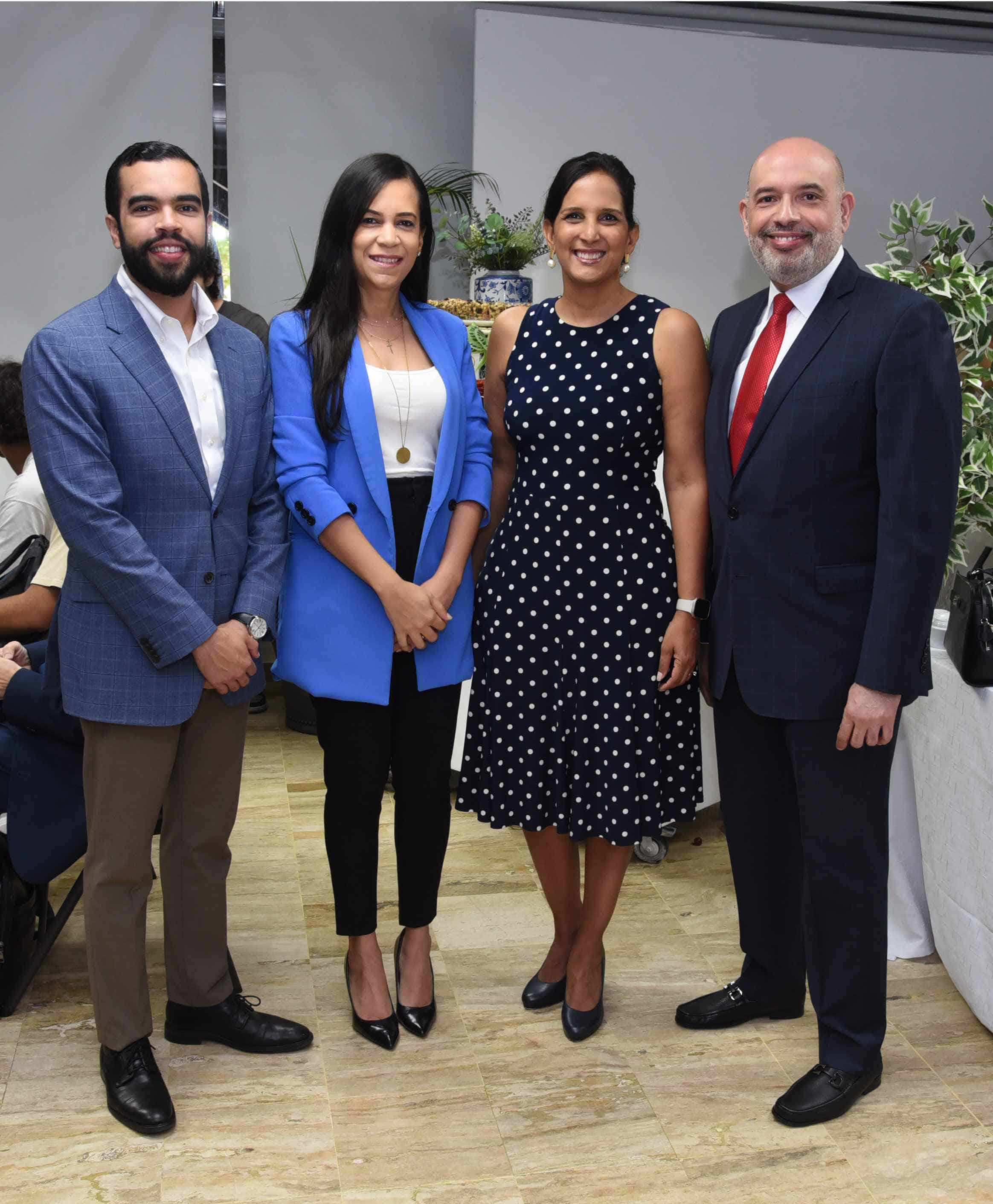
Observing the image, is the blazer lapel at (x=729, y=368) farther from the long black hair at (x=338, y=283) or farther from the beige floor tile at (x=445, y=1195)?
the beige floor tile at (x=445, y=1195)

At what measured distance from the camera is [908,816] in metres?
2.74

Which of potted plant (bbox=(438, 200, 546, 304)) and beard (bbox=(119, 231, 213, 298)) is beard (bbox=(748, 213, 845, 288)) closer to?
beard (bbox=(119, 231, 213, 298))

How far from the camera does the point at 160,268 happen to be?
1.93m

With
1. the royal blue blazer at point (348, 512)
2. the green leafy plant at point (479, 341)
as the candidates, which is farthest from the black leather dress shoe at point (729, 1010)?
the green leafy plant at point (479, 341)

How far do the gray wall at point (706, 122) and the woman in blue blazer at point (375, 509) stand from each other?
10.4 ft

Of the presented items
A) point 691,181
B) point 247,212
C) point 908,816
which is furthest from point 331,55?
point 908,816

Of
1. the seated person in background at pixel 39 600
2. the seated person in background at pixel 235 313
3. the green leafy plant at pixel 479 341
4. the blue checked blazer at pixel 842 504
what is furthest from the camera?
the green leafy plant at pixel 479 341

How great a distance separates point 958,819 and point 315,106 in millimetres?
4147

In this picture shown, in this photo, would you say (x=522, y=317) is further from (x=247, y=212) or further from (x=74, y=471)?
(x=247, y=212)

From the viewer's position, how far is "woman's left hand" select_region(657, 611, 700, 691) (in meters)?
2.20

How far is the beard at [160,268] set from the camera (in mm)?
1926

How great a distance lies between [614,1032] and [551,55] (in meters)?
4.21

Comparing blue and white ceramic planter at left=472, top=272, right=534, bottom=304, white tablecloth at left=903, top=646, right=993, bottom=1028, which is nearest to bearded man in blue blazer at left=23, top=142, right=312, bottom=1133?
white tablecloth at left=903, top=646, right=993, bottom=1028

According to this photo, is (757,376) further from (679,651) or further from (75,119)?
(75,119)
